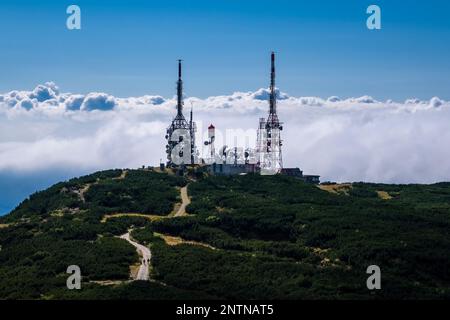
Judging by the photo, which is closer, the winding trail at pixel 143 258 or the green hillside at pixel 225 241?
the green hillside at pixel 225 241

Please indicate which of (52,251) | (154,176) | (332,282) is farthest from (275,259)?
(154,176)

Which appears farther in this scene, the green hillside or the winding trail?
the winding trail

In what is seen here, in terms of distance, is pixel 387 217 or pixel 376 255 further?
pixel 387 217

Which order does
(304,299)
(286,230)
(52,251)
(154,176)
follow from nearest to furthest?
(304,299) → (52,251) → (286,230) → (154,176)
